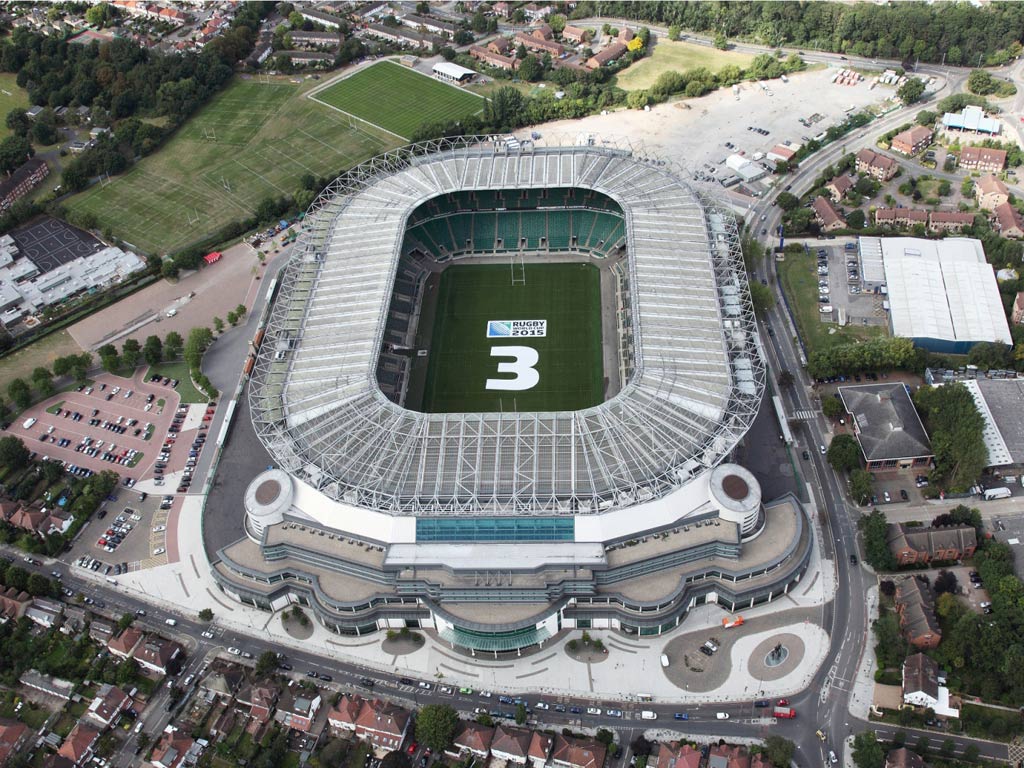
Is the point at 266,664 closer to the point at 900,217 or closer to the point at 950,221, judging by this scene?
the point at 900,217

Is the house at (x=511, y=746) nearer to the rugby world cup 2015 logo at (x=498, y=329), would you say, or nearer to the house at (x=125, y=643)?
the house at (x=125, y=643)

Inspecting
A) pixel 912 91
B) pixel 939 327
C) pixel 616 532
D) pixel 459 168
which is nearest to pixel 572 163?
pixel 459 168

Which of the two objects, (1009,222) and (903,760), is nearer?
(903,760)

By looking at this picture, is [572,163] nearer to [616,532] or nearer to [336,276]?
[336,276]

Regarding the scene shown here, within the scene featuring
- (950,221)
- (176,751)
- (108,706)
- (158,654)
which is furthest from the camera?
(950,221)

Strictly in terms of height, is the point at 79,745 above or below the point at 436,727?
below

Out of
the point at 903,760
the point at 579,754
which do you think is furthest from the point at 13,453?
the point at 903,760
